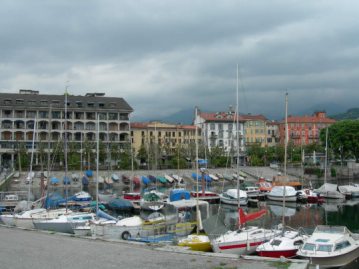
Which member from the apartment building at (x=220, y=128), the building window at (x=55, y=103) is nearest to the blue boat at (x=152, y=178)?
the building window at (x=55, y=103)

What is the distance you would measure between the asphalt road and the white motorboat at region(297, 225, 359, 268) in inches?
301

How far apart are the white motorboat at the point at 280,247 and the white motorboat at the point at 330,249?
951 mm

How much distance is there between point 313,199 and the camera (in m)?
64.8

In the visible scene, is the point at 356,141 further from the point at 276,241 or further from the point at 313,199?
the point at 276,241

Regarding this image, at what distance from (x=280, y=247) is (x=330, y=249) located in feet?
9.38

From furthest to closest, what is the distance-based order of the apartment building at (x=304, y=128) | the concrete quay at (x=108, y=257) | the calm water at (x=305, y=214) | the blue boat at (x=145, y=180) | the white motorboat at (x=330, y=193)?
the apartment building at (x=304, y=128) → the blue boat at (x=145, y=180) → the white motorboat at (x=330, y=193) → the calm water at (x=305, y=214) → the concrete quay at (x=108, y=257)

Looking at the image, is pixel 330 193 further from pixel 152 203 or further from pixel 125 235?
pixel 125 235

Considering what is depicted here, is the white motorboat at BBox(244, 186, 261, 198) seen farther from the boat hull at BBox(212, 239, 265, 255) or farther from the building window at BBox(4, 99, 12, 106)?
the building window at BBox(4, 99, 12, 106)

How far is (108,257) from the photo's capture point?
2080 cm

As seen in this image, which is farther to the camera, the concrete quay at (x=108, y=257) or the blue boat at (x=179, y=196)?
the blue boat at (x=179, y=196)

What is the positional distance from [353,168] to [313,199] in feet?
170

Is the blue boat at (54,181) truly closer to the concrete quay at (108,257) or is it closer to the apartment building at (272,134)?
the concrete quay at (108,257)

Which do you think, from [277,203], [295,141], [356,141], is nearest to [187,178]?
[277,203]

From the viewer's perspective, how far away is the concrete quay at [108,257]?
62.7 ft
